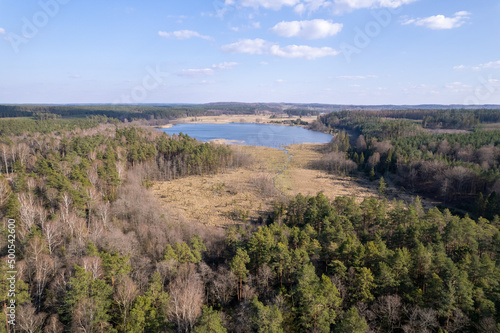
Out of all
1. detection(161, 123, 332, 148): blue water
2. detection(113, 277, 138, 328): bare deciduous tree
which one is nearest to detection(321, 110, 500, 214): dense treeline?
detection(161, 123, 332, 148): blue water

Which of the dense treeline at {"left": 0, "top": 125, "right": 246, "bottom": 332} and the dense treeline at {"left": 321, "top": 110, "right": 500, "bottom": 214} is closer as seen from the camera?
the dense treeline at {"left": 0, "top": 125, "right": 246, "bottom": 332}

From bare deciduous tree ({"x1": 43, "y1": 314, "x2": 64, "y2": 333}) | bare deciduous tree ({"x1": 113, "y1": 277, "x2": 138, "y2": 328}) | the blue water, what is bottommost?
bare deciduous tree ({"x1": 43, "y1": 314, "x2": 64, "y2": 333})

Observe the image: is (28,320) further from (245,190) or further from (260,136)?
(260,136)

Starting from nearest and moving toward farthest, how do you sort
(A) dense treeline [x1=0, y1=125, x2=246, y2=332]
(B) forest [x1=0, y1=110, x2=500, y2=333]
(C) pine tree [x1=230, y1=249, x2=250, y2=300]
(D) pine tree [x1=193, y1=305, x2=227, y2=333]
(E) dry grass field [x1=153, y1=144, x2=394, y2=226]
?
(D) pine tree [x1=193, y1=305, x2=227, y2=333]
(B) forest [x1=0, y1=110, x2=500, y2=333]
(A) dense treeline [x1=0, y1=125, x2=246, y2=332]
(C) pine tree [x1=230, y1=249, x2=250, y2=300]
(E) dry grass field [x1=153, y1=144, x2=394, y2=226]

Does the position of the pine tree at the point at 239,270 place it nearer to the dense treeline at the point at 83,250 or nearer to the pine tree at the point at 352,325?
the dense treeline at the point at 83,250

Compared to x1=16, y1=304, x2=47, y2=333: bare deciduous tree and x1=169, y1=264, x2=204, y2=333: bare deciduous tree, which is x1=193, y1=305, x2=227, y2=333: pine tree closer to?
x1=169, y1=264, x2=204, y2=333: bare deciduous tree

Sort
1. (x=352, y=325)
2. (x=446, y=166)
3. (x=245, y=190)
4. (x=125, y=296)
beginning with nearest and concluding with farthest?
(x=352, y=325) → (x=125, y=296) → (x=446, y=166) → (x=245, y=190)

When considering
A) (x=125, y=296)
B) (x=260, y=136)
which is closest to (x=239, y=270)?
(x=125, y=296)

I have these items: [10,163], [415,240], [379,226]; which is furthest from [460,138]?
[10,163]
